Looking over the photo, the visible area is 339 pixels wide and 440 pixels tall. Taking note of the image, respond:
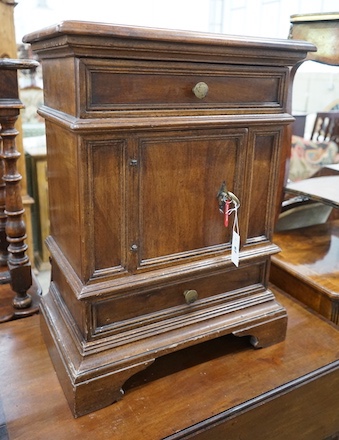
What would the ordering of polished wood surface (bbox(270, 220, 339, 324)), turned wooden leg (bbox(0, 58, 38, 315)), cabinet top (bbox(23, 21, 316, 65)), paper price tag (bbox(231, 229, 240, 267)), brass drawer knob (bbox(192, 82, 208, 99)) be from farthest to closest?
polished wood surface (bbox(270, 220, 339, 324))
turned wooden leg (bbox(0, 58, 38, 315))
paper price tag (bbox(231, 229, 240, 267))
brass drawer knob (bbox(192, 82, 208, 99))
cabinet top (bbox(23, 21, 316, 65))

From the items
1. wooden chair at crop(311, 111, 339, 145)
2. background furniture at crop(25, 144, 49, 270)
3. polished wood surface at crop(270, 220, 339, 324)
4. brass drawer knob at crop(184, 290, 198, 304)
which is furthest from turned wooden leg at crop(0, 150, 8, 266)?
wooden chair at crop(311, 111, 339, 145)

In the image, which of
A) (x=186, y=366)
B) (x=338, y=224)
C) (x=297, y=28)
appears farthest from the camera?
(x=338, y=224)

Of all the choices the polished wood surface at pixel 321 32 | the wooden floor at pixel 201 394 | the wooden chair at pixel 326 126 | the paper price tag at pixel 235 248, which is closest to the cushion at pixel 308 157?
the wooden chair at pixel 326 126

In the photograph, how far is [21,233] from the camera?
1.15 m

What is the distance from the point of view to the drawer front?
2.76ft

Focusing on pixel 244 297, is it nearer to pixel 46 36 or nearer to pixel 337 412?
pixel 337 412

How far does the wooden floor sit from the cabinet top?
2.03 ft

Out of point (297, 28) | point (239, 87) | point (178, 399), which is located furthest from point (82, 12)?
point (178, 399)

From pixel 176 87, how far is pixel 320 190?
699 millimetres

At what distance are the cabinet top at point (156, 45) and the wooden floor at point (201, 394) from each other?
24.3 inches

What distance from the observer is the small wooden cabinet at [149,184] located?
718 millimetres

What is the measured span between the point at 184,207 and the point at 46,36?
380 mm

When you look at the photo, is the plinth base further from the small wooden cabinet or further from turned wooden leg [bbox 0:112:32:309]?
turned wooden leg [bbox 0:112:32:309]

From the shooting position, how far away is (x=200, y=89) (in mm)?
778
